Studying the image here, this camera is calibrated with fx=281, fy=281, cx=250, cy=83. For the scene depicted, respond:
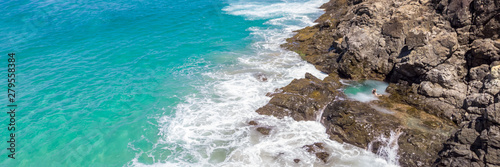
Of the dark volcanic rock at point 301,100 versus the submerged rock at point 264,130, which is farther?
the dark volcanic rock at point 301,100

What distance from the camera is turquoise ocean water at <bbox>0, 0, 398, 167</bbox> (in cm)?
1731

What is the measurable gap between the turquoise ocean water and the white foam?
0.08 meters

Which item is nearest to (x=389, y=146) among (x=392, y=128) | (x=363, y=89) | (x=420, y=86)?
(x=392, y=128)

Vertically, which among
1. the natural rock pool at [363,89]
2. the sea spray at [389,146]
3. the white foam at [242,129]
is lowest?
the white foam at [242,129]

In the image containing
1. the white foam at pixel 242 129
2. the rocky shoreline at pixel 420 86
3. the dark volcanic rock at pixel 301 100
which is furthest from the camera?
the dark volcanic rock at pixel 301 100

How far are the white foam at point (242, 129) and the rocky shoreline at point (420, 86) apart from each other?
0.80 m

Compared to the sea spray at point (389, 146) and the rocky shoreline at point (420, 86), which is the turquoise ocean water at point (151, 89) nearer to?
the sea spray at point (389, 146)

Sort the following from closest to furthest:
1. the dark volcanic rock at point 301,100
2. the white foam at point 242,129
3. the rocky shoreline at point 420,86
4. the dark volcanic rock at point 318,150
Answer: the rocky shoreline at point 420,86 < the dark volcanic rock at point 318,150 < the white foam at point 242,129 < the dark volcanic rock at point 301,100

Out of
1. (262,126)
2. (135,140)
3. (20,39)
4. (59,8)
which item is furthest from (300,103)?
(59,8)

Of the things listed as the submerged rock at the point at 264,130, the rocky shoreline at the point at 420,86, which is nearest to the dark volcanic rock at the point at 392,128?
the rocky shoreline at the point at 420,86

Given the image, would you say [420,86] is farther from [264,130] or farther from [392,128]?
[264,130]

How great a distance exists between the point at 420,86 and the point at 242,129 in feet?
40.7

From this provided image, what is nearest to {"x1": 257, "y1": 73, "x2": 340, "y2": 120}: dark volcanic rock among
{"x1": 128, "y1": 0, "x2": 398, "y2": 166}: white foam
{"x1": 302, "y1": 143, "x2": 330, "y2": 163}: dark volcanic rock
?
{"x1": 128, "y1": 0, "x2": 398, "y2": 166}: white foam

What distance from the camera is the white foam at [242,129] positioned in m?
16.2
